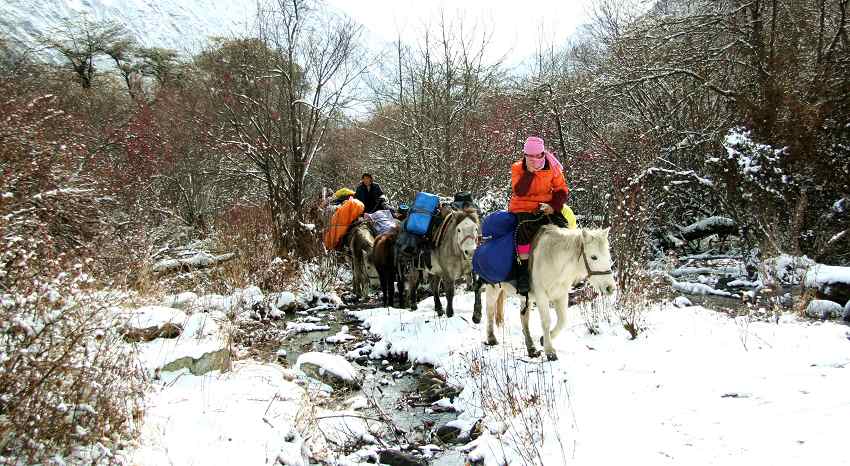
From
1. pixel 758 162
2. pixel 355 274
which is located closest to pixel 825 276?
pixel 758 162

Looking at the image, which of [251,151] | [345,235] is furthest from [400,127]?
[345,235]

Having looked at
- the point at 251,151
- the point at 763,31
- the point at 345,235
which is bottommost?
the point at 345,235

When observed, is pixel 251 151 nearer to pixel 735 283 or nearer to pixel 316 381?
pixel 316 381

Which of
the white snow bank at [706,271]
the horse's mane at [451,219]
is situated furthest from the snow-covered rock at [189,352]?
the white snow bank at [706,271]

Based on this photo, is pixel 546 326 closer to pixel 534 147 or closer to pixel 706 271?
pixel 534 147

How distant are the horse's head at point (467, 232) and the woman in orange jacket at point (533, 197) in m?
1.38

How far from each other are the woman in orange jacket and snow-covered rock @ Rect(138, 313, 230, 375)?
333 cm

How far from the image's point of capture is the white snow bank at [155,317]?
5.33 m

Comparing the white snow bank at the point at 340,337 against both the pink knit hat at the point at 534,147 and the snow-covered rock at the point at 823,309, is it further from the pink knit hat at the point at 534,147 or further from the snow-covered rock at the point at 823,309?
the snow-covered rock at the point at 823,309

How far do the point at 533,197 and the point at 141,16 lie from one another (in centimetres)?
4352

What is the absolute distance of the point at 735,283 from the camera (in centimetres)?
→ 1091

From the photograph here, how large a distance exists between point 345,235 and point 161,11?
4036 centimetres

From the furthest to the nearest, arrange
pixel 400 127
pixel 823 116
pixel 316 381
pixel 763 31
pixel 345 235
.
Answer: pixel 400 127, pixel 763 31, pixel 345 235, pixel 823 116, pixel 316 381

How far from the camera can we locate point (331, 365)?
6.31 metres
